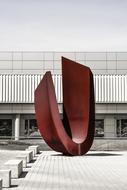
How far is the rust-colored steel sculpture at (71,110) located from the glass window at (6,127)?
2165 centimetres

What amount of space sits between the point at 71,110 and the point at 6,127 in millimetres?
22333

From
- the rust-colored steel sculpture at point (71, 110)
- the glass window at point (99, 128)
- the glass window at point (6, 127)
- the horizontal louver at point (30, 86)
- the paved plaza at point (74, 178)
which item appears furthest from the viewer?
the glass window at point (6, 127)

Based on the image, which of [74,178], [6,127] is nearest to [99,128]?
[6,127]

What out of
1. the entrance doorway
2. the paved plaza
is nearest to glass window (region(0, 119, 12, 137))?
the entrance doorway

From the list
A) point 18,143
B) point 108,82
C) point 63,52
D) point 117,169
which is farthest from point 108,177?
point 63,52

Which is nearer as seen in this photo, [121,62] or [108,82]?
[108,82]

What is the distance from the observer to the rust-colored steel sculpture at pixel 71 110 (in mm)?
23094

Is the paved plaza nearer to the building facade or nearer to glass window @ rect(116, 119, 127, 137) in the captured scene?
the building facade

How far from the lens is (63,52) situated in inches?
2005

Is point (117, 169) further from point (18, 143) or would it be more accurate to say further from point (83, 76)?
point (18, 143)

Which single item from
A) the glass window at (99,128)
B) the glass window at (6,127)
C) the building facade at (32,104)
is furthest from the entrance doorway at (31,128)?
the glass window at (99,128)

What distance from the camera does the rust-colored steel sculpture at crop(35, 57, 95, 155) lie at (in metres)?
23.1

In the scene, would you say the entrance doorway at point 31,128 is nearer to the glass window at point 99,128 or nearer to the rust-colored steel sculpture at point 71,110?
the glass window at point 99,128

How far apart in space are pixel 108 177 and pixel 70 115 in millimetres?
9743
